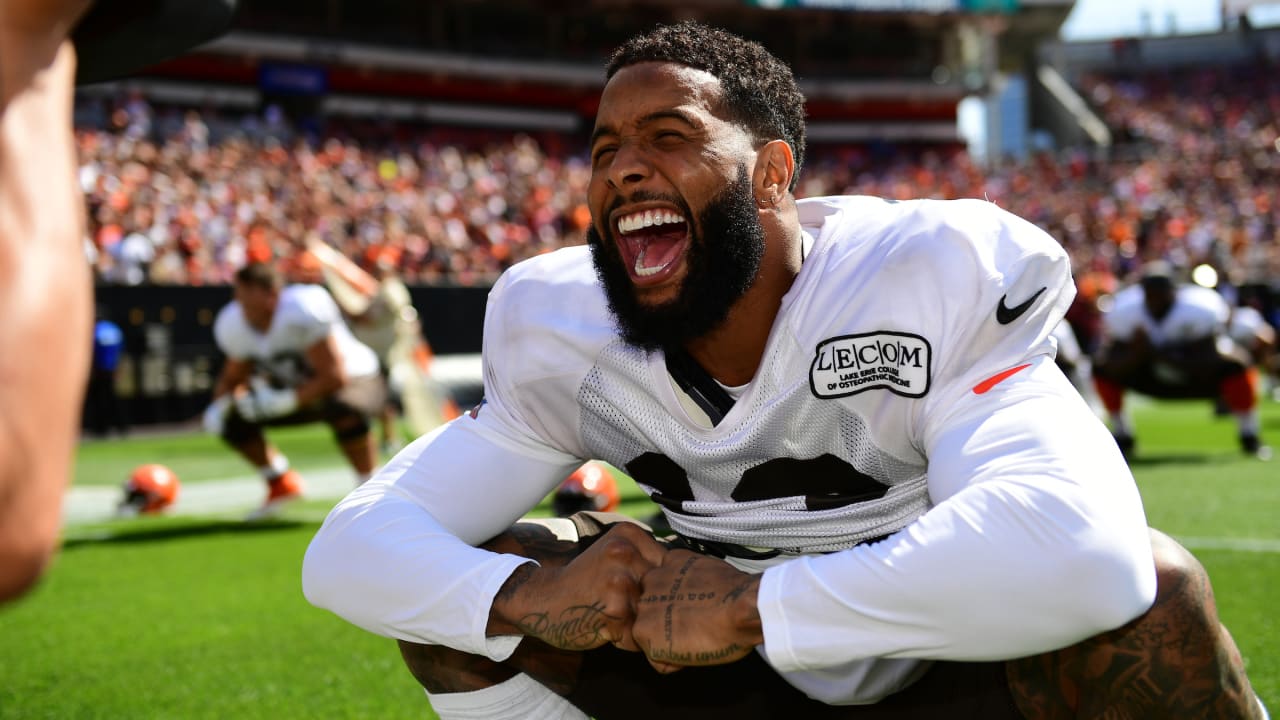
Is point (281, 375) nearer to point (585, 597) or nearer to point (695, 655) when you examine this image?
point (585, 597)

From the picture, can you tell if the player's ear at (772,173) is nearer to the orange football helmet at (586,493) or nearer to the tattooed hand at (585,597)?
the tattooed hand at (585,597)

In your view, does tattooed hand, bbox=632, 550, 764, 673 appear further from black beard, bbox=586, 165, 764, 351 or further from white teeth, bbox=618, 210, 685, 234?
white teeth, bbox=618, 210, 685, 234

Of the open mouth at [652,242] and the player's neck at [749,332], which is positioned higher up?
the open mouth at [652,242]

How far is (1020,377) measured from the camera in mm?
2117

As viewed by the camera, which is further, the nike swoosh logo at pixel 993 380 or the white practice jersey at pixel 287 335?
the white practice jersey at pixel 287 335

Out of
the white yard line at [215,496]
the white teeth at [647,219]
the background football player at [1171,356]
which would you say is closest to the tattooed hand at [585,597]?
the white teeth at [647,219]

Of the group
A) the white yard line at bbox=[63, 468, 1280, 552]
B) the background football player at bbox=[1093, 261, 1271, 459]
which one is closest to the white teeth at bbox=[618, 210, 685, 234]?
the white yard line at bbox=[63, 468, 1280, 552]

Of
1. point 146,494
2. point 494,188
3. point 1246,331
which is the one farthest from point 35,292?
point 494,188

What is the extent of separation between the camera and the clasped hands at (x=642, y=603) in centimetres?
199

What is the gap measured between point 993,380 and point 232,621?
11.2ft

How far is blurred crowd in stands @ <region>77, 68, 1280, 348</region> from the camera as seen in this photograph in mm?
17250

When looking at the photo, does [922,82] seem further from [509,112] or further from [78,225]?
[78,225]

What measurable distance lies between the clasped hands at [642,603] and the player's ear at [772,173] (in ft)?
2.43

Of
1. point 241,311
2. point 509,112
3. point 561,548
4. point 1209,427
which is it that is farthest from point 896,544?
point 509,112
